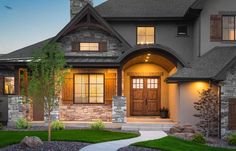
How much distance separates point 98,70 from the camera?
22.0 metres

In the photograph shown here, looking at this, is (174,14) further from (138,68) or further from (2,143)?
(2,143)

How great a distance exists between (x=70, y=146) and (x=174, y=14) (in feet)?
41.7

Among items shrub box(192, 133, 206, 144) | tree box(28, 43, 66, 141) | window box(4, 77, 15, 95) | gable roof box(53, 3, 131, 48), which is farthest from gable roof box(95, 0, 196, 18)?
shrub box(192, 133, 206, 144)

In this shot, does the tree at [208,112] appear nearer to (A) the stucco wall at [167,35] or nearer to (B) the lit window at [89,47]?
(A) the stucco wall at [167,35]

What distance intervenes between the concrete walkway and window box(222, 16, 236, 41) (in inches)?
282

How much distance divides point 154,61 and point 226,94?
6.65 metres

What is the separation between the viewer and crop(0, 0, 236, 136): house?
1947cm

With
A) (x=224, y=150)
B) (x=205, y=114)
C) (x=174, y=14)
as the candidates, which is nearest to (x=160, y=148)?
(x=224, y=150)

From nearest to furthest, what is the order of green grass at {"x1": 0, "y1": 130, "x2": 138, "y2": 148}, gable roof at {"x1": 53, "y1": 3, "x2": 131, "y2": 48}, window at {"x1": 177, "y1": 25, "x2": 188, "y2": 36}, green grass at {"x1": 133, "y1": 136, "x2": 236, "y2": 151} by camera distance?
1. green grass at {"x1": 133, "y1": 136, "x2": 236, "y2": 151}
2. green grass at {"x1": 0, "y1": 130, "x2": 138, "y2": 148}
3. gable roof at {"x1": 53, "y1": 3, "x2": 131, "y2": 48}
4. window at {"x1": 177, "y1": 25, "x2": 188, "y2": 36}

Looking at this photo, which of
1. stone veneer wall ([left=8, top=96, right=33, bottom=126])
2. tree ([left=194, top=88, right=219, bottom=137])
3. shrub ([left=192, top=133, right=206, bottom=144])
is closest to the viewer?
shrub ([left=192, top=133, right=206, bottom=144])

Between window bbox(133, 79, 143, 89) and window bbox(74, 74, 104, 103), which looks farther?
window bbox(133, 79, 143, 89)

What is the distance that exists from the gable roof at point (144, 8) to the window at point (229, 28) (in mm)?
2961

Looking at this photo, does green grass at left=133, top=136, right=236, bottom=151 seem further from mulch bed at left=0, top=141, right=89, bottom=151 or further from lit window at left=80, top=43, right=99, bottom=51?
lit window at left=80, top=43, right=99, bottom=51

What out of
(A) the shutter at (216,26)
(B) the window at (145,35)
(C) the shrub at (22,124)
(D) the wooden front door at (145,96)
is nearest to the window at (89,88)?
(D) the wooden front door at (145,96)
